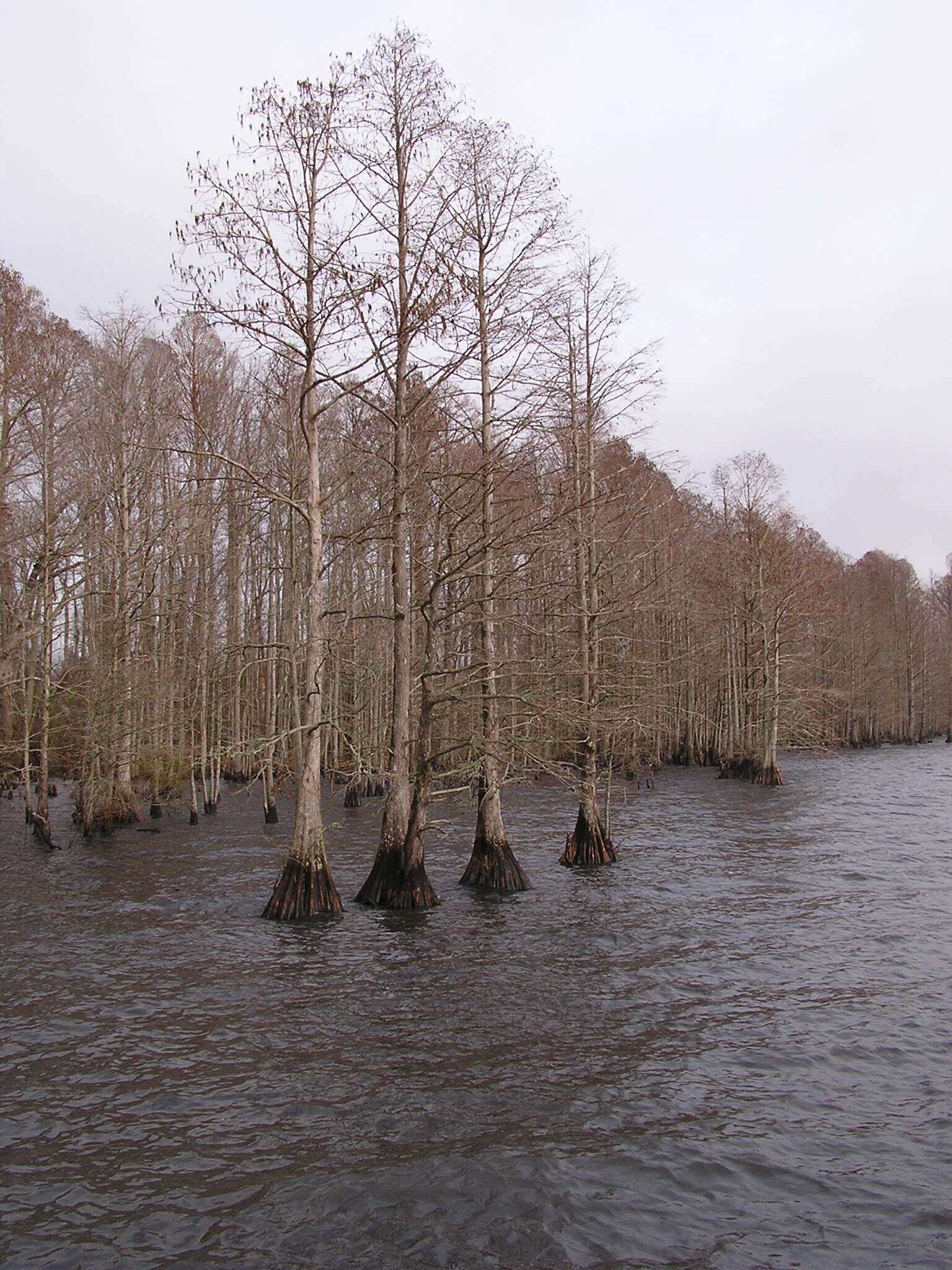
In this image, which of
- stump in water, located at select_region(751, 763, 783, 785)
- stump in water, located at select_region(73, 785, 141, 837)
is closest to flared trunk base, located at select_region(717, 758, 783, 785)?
stump in water, located at select_region(751, 763, 783, 785)

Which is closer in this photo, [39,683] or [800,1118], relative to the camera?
[800,1118]

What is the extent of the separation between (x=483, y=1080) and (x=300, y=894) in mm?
5641

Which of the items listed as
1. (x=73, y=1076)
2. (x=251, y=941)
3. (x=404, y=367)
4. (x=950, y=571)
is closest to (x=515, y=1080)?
(x=73, y=1076)

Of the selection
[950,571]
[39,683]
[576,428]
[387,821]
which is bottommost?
[387,821]

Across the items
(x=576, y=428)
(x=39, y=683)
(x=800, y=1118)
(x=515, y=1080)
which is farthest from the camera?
(x=39, y=683)

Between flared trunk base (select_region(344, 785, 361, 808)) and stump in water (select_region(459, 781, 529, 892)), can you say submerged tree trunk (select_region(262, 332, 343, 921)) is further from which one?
flared trunk base (select_region(344, 785, 361, 808))

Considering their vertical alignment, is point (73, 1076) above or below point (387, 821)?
→ below

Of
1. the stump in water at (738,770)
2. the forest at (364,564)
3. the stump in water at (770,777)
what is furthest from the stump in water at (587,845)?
the stump in water at (738,770)

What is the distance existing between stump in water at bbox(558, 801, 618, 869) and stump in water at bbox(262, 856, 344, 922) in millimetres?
5569

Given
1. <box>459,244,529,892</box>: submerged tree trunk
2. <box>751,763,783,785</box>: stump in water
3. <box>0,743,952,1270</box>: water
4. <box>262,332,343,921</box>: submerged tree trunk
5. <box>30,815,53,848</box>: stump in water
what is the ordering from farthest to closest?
1. <box>751,763,783,785</box>: stump in water
2. <box>30,815,53,848</box>: stump in water
3. <box>459,244,529,892</box>: submerged tree trunk
4. <box>262,332,343,921</box>: submerged tree trunk
5. <box>0,743,952,1270</box>: water

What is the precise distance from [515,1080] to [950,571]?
99642mm

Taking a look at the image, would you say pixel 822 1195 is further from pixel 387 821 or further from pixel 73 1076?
pixel 387 821

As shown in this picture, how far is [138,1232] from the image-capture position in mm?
5289

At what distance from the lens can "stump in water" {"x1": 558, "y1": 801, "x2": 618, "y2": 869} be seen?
55.2 feet
